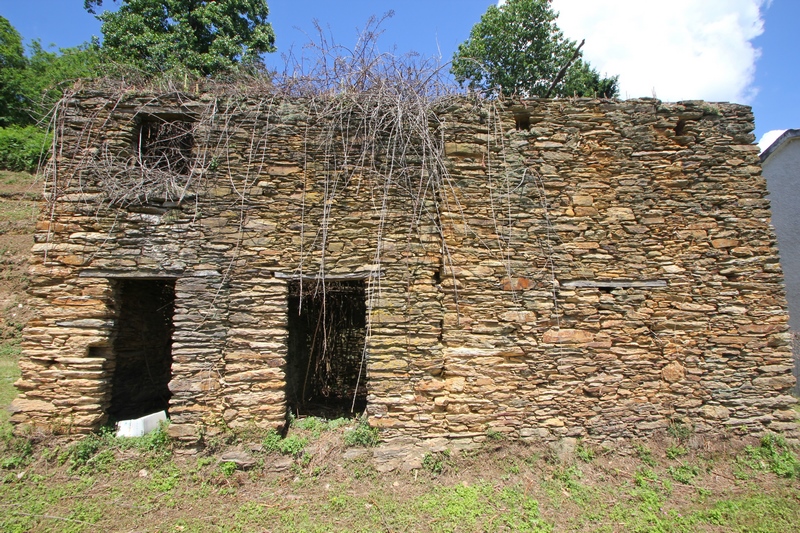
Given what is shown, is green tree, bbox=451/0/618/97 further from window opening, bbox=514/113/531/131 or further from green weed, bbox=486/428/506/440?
green weed, bbox=486/428/506/440

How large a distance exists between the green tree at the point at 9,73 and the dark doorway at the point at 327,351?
71.1ft

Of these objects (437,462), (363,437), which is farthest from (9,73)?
(437,462)

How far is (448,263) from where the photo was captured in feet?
16.5

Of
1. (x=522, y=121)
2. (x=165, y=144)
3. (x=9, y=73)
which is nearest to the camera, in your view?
(x=522, y=121)

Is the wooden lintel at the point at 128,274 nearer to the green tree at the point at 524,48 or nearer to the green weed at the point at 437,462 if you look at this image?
the green weed at the point at 437,462

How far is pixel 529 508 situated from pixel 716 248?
158 inches

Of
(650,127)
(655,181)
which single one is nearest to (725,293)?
(655,181)

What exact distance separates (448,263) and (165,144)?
4.30 meters

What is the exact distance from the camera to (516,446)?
4.84m

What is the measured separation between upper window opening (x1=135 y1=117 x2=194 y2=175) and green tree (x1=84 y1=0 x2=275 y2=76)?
803cm

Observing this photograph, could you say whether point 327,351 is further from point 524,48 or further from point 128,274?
point 524,48

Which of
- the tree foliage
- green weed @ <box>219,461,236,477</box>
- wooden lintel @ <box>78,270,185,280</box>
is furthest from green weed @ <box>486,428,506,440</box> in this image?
the tree foliage

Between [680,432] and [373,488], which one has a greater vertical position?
[680,432]

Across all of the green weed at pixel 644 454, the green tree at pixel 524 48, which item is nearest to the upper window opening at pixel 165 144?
the green weed at pixel 644 454
